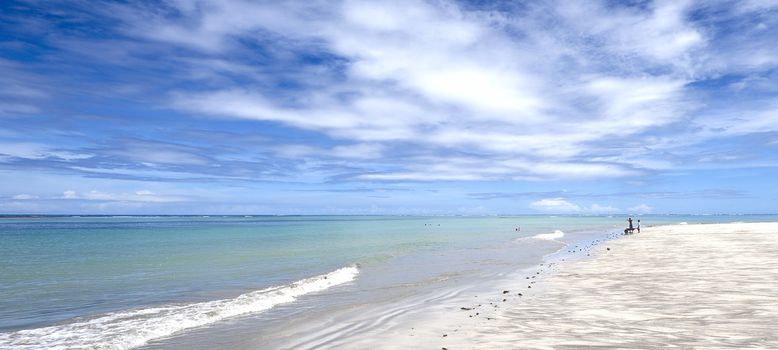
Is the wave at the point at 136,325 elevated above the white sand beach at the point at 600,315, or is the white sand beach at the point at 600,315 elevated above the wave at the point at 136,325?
the white sand beach at the point at 600,315

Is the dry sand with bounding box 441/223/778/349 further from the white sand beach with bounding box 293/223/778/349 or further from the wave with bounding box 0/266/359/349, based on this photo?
the wave with bounding box 0/266/359/349

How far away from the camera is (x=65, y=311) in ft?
49.1

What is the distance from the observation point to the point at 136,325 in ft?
41.4

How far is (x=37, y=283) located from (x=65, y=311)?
27.1 ft

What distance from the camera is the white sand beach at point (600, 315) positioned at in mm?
9258

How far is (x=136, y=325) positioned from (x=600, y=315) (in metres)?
12.1

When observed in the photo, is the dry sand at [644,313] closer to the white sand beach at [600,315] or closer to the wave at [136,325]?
the white sand beach at [600,315]

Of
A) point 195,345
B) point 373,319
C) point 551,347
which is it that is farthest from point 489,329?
point 195,345

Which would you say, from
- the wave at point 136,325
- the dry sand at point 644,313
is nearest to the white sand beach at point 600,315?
the dry sand at point 644,313

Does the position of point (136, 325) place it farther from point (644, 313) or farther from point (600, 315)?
point (644, 313)

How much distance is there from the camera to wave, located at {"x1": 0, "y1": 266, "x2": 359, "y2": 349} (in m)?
11.1

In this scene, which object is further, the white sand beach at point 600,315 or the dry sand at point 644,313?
the white sand beach at point 600,315

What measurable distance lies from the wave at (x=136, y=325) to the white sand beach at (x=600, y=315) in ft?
14.1

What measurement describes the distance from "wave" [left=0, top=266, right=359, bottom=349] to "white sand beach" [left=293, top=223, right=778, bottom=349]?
4304 millimetres
